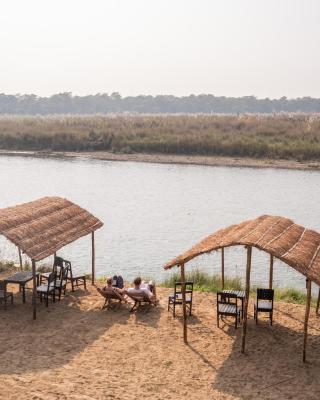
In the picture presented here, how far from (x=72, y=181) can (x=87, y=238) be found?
18550 mm

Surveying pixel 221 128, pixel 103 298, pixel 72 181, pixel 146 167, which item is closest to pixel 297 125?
pixel 221 128

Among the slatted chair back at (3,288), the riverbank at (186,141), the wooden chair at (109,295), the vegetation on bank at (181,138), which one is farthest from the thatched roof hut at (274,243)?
the vegetation on bank at (181,138)

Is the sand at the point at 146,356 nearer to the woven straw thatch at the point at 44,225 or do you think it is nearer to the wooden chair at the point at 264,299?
the wooden chair at the point at 264,299

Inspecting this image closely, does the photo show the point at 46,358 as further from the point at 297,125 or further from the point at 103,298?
the point at 297,125

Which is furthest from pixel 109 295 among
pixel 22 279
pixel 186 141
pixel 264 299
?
pixel 186 141

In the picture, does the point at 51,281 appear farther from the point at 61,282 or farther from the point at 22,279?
the point at 22,279

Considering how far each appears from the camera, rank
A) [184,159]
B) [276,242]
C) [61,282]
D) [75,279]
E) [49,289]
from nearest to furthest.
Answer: [276,242], [49,289], [61,282], [75,279], [184,159]

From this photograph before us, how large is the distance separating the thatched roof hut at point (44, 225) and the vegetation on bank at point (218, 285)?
3618 mm

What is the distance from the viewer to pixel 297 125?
66.2 meters

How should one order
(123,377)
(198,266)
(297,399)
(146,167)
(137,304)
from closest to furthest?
(297,399) → (123,377) → (137,304) → (198,266) → (146,167)

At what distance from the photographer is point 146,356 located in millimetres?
11594

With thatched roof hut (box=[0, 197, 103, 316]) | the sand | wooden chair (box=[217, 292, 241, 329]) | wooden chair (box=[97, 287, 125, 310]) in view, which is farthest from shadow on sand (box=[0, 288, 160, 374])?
wooden chair (box=[217, 292, 241, 329])

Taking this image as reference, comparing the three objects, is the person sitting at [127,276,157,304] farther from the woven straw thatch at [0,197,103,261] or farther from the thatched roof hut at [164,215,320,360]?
the woven straw thatch at [0,197,103,261]

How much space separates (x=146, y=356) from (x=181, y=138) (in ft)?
149
